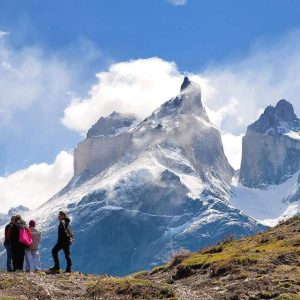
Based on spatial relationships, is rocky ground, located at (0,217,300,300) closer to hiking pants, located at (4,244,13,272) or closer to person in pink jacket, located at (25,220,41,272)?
person in pink jacket, located at (25,220,41,272)

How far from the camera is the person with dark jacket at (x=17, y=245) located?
33375mm

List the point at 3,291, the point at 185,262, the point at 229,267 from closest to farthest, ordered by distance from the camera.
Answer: the point at 3,291, the point at 229,267, the point at 185,262

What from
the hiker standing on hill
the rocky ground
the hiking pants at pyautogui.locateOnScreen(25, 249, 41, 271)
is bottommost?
the rocky ground

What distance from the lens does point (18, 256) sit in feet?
110

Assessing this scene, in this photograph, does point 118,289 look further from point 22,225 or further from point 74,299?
point 22,225

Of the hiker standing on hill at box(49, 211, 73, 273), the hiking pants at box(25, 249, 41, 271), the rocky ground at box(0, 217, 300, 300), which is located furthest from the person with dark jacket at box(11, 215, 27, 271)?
the hiker standing on hill at box(49, 211, 73, 273)

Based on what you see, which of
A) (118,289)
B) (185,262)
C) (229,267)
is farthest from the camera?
(185,262)

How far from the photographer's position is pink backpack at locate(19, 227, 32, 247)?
110 ft

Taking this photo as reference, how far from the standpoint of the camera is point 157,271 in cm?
3991

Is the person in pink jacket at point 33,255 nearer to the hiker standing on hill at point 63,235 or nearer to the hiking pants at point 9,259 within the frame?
the hiking pants at point 9,259

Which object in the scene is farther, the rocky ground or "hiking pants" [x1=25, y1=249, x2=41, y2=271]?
"hiking pants" [x1=25, y1=249, x2=41, y2=271]

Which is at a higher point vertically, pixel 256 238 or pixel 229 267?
pixel 256 238

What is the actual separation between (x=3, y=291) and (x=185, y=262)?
1406cm

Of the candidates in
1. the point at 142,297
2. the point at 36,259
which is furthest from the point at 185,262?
the point at 142,297
